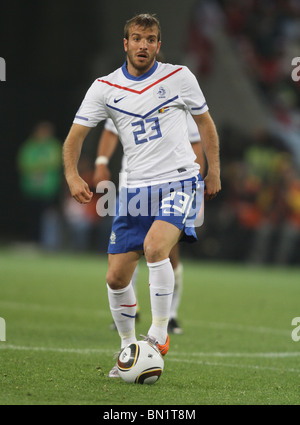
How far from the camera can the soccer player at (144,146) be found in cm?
606

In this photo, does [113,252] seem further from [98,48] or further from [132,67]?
[98,48]

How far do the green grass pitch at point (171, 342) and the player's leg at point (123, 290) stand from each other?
334 mm

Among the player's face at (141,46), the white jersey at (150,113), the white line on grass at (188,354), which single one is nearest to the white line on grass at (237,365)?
the white line on grass at (188,354)

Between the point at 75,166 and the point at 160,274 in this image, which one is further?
the point at 75,166

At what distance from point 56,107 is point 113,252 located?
1542 centimetres

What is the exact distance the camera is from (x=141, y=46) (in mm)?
6016

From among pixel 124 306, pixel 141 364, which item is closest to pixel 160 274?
pixel 124 306

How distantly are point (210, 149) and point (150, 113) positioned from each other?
19.3 inches

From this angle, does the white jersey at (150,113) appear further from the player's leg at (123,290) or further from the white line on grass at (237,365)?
the white line on grass at (237,365)

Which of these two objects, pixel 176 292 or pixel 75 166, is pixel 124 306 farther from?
pixel 176 292
